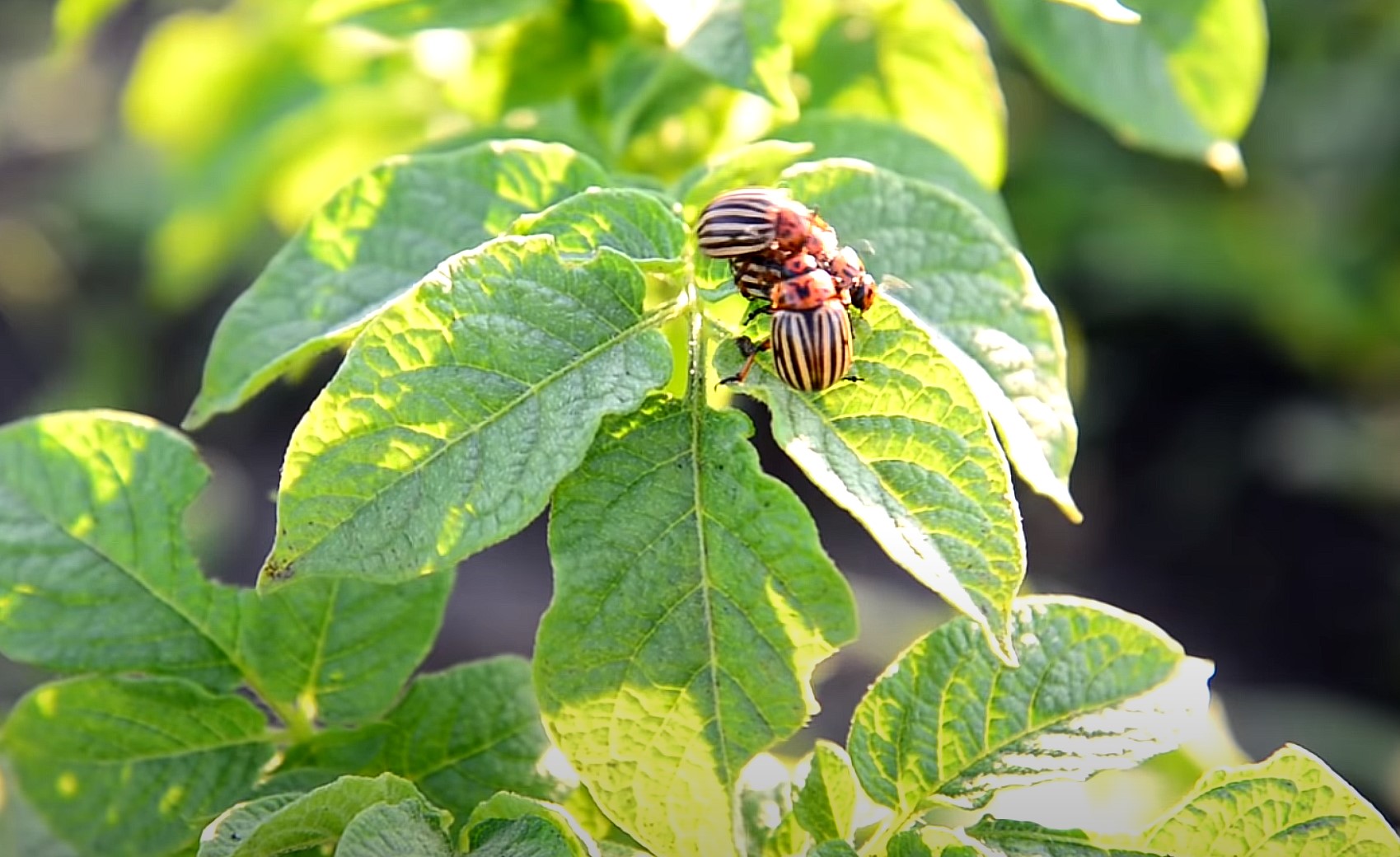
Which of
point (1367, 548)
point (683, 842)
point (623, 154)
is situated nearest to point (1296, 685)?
point (1367, 548)

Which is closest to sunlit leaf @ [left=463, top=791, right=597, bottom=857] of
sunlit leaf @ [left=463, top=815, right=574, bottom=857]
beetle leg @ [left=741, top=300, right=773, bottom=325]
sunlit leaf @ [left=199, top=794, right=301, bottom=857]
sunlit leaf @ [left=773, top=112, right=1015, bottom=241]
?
sunlit leaf @ [left=463, top=815, right=574, bottom=857]

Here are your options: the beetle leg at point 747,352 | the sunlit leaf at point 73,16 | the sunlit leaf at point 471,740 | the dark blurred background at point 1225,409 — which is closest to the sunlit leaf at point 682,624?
the beetle leg at point 747,352

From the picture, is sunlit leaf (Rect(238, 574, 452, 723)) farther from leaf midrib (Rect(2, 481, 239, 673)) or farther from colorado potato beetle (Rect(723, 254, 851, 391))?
colorado potato beetle (Rect(723, 254, 851, 391))

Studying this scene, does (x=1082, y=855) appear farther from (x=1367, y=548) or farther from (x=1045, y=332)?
(x=1367, y=548)

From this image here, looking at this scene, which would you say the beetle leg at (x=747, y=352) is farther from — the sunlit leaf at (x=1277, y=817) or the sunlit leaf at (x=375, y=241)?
the sunlit leaf at (x=1277, y=817)

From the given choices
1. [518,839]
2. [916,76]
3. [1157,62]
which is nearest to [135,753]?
[518,839]

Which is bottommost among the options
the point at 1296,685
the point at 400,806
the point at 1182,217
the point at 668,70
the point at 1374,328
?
the point at 1296,685

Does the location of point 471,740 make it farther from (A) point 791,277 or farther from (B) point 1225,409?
(B) point 1225,409
